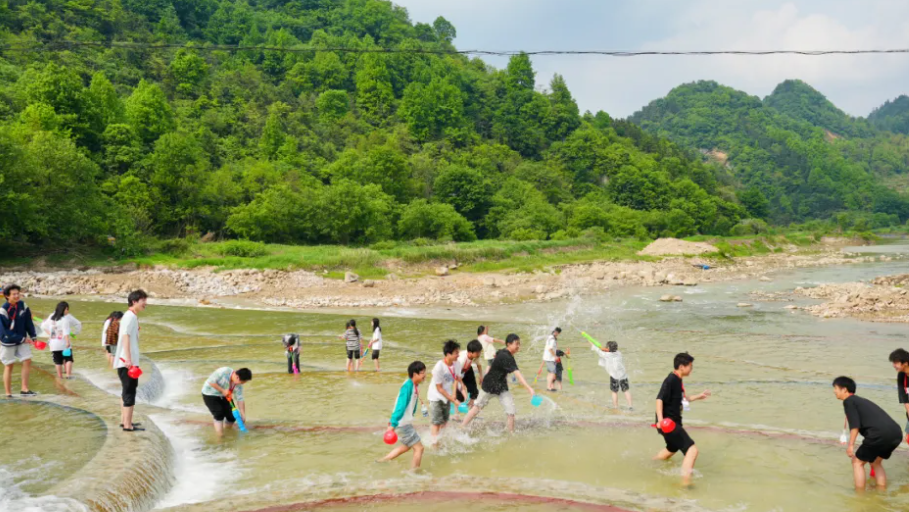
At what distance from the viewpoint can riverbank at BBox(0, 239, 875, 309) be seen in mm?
34125

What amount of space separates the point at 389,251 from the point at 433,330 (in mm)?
21552

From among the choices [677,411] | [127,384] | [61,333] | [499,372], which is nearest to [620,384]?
[499,372]

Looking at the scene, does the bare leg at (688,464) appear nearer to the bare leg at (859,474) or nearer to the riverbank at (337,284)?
the bare leg at (859,474)

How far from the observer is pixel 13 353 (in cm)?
1136

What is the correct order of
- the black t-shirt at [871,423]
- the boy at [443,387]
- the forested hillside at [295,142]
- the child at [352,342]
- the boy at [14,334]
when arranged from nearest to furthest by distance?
1. the black t-shirt at [871,423]
2. the boy at [443,387]
3. the boy at [14,334]
4. the child at [352,342]
5. the forested hillside at [295,142]

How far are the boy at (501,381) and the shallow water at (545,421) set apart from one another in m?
0.43

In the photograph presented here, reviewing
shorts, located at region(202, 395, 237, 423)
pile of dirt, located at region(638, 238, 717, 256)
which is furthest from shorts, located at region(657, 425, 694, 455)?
pile of dirt, located at region(638, 238, 717, 256)

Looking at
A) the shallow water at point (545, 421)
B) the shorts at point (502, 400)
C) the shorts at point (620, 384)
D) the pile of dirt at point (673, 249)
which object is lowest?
the shallow water at point (545, 421)

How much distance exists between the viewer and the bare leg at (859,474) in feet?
27.0

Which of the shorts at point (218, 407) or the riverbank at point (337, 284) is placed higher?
the riverbank at point (337, 284)

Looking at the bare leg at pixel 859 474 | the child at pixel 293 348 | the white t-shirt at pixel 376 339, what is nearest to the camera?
the bare leg at pixel 859 474

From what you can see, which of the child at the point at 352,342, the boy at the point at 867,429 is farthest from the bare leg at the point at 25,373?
the boy at the point at 867,429

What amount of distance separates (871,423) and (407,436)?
243 inches

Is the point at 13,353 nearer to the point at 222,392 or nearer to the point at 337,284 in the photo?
the point at 222,392
